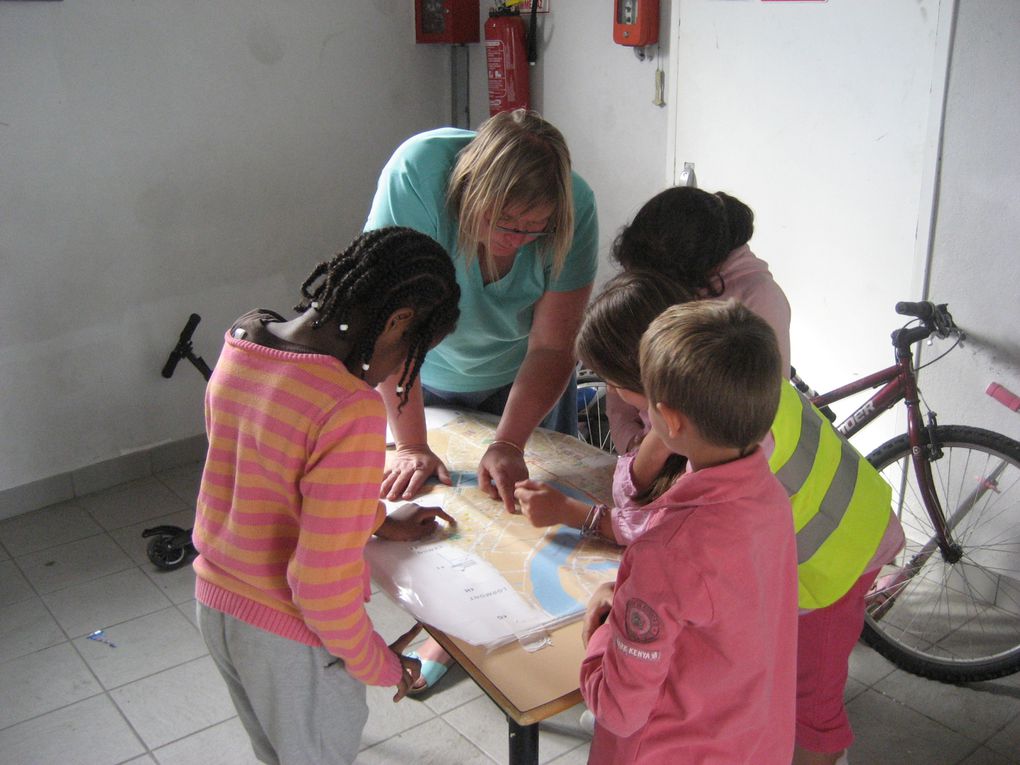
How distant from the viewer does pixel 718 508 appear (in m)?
0.98

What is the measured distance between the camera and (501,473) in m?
1.64

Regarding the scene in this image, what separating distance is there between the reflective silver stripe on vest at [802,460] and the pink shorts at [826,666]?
26 cm

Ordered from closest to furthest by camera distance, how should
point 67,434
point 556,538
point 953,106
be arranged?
point 556,538 → point 953,106 → point 67,434

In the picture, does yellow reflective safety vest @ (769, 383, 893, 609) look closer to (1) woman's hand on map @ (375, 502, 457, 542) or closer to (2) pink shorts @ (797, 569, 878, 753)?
(2) pink shorts @ (797, 569, 878, 753)

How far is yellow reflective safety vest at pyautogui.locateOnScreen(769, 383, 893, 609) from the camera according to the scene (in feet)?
4.16

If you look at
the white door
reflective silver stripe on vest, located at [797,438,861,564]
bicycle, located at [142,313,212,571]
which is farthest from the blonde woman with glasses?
bicycle, located at [142,313,212,571]

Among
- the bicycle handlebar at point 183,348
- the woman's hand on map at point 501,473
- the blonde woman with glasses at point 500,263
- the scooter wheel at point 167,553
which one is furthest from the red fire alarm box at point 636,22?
the scooter wheel at point 167,553

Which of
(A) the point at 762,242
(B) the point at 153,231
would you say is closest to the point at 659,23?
(A) the point at 762,242

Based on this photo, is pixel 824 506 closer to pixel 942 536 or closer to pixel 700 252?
pixel 700 252

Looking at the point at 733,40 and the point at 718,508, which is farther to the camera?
the point at 733,40

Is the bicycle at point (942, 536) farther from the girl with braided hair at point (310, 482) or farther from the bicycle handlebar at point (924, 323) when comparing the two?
the girl with braided hair at point (310, 482)

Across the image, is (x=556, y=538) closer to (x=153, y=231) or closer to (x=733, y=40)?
(x=733, y=40)

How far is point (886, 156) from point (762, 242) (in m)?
0.48

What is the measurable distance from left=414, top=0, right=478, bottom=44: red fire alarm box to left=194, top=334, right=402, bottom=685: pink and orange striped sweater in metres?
2.90
